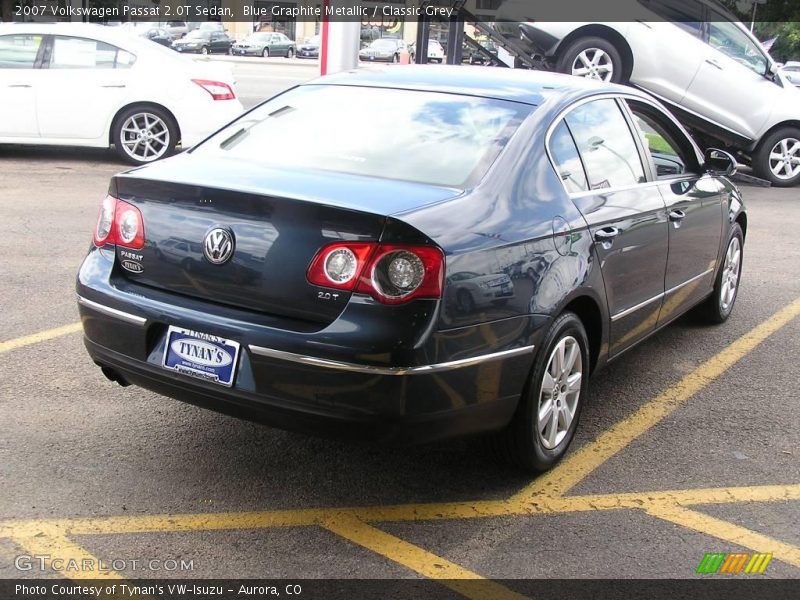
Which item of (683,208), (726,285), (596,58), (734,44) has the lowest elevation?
(726,285)

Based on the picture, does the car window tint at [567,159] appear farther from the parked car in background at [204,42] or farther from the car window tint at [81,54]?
the parked car in background at [204,42]

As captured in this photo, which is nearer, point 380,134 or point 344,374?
point 344,374

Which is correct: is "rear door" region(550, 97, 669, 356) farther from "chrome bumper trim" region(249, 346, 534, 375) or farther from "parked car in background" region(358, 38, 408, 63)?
"parked car in background" region(358, 38, 408, 63)

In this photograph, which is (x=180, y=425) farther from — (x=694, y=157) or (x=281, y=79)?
(x=281, y=79)

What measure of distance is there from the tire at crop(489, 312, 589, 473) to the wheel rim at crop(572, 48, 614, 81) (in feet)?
30.5

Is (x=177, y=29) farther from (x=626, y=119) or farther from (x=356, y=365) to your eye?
(x=356, y=365)

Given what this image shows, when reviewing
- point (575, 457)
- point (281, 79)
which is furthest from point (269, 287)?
point (281, 79)

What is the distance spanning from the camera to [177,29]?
47.9 m

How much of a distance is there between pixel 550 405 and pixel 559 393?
0.28 ft

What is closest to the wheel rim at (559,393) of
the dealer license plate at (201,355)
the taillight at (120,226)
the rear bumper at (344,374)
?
the rear bumper at (344,374)

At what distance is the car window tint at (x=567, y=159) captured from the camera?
3.82 meters

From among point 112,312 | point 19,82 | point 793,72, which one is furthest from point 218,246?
point 793,72

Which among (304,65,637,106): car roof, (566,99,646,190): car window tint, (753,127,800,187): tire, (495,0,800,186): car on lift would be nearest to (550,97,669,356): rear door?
(566,99,646,190): car window tint

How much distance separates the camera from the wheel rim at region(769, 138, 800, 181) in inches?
513
